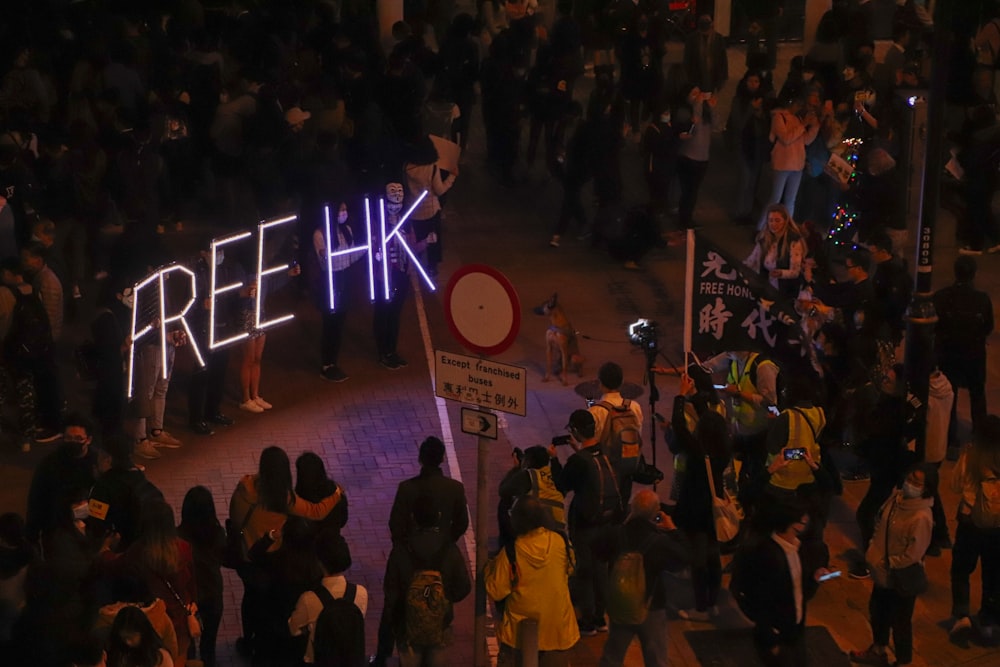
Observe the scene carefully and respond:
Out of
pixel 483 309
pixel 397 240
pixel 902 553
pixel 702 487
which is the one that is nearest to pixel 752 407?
pixel 702 487

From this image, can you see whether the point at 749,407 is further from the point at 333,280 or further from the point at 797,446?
the point at 333,280

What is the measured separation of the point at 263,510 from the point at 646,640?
91.2 inches

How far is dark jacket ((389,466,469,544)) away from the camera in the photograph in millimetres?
9578

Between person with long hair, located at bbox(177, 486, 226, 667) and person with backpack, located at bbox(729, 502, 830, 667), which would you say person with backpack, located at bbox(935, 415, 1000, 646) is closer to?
person with backpack, located at bbox(729, 502, 830, 667)

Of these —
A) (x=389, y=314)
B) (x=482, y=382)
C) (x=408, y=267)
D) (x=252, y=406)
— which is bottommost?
(x=252, y=406)

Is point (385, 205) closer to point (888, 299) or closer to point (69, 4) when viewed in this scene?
point (888, 299)

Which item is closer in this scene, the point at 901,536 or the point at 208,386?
the point at 901,536

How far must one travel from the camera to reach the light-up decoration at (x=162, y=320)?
1254cm

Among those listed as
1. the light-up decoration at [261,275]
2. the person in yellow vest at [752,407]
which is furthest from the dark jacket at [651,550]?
the light-up decoration at [261,275]

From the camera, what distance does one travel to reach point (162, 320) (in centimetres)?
1275

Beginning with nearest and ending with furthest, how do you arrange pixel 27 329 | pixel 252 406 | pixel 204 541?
pixel 204 541
pixel 27 329
pixel 252 406

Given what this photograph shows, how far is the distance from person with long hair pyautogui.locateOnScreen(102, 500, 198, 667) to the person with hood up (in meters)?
1.65

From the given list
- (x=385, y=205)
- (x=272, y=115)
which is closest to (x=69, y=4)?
(x=272, y=115)

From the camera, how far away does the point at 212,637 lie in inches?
390
